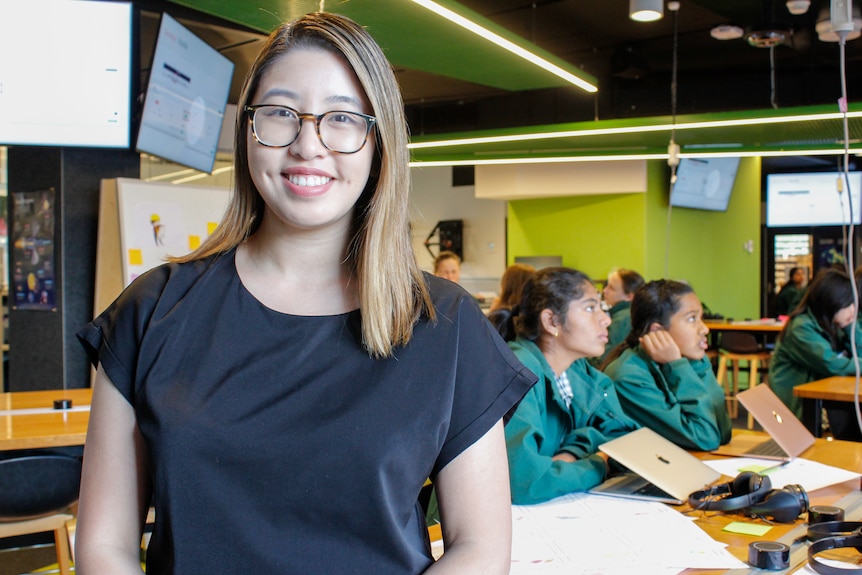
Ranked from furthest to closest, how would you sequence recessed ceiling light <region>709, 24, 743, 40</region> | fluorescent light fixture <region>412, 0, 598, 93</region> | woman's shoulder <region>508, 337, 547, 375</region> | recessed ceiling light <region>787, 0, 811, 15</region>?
recessed ceiling light <region>709, 24, 743, 40</region>, recessed ceiling light <region>787, 0, 811, 15</region>, fluorescent light fixture <region>412, 0, 598, 93</region>, woman's shoulder <region>508, 337, 547, 375</region>

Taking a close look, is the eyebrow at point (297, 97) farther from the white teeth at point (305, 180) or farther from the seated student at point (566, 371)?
the seated student at point (566, 371)

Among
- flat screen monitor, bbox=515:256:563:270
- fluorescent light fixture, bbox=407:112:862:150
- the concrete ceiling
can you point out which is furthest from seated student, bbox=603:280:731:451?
flat screen monitor, bbox=515:256:563:270

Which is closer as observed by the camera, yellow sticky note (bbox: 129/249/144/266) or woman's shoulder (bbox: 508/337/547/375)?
woman's shoulder (bbox: 508/337/547/375)

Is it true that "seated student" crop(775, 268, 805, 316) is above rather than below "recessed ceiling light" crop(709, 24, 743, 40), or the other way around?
below

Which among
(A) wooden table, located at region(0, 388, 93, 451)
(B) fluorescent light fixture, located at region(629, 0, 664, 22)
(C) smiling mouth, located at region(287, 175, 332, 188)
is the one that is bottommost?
(A) wooden table, located at region(0, 388, 93, 451)

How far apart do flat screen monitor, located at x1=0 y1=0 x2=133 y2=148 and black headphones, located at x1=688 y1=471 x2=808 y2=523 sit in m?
3.28

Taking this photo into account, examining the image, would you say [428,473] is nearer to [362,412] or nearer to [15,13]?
[362,412]

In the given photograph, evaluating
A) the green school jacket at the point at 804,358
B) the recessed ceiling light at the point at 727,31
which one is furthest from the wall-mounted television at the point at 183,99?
the recessed ceiling light at the point at 727,31

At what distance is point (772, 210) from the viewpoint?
39.3 feet

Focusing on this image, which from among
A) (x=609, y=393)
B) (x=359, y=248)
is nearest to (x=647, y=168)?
(x=609, y=393)

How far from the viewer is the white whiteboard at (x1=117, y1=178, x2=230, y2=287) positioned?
4.33 meters

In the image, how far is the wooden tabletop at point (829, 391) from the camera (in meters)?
4.11

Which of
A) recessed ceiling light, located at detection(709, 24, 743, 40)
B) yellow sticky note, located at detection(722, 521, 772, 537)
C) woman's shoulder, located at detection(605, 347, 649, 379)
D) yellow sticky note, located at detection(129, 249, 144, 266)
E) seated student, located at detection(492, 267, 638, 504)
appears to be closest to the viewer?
yellow sticky note, located at detection(722, 521, 772, 537)

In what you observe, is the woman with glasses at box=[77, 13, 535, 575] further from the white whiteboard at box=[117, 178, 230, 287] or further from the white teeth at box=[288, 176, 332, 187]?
the white whiteboard at box=[117, 178, 230, 287]
